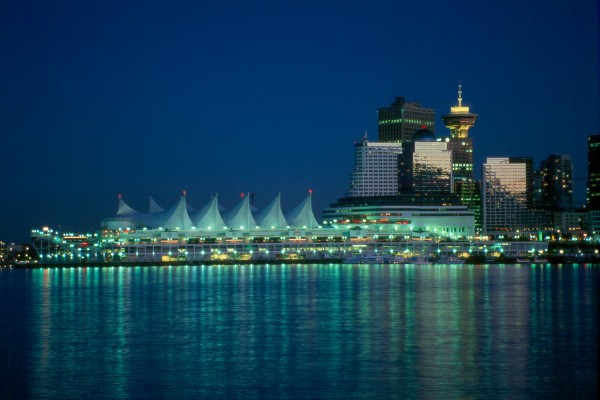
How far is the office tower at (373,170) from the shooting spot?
137 m

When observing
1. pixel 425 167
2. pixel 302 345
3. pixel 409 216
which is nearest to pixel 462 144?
pixel 425 167

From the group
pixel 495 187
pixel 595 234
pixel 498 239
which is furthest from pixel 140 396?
pixel 495 187

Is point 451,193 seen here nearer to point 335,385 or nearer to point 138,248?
point 138,248

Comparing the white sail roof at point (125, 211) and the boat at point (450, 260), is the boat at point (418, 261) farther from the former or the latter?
the white sail roof at point (125, 211)

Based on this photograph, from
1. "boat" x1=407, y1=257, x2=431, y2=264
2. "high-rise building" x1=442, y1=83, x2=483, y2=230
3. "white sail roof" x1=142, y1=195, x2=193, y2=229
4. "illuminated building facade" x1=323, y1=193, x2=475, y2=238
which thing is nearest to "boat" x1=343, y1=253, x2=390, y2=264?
"boat" x1=407, y1=257, x2=431, y2=264

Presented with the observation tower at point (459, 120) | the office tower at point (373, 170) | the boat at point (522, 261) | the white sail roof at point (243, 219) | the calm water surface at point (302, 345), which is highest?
the observation tower at point (459, 120)

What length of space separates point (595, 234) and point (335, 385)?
407 ft

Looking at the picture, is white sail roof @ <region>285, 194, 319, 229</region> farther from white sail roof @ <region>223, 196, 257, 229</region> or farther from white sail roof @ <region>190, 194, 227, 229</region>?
white sail roof @ <region>190, 194, 227, 229</region>

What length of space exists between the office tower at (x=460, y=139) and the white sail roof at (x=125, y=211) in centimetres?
5816

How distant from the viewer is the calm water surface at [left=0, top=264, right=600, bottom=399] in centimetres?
2367

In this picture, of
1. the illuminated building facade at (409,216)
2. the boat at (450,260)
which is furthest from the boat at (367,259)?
the illuminated building facade at (409,216)

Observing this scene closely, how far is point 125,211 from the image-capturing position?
117 meters

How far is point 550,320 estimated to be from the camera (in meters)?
37.7

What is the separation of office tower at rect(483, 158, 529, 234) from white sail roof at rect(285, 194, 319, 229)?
46619mm
